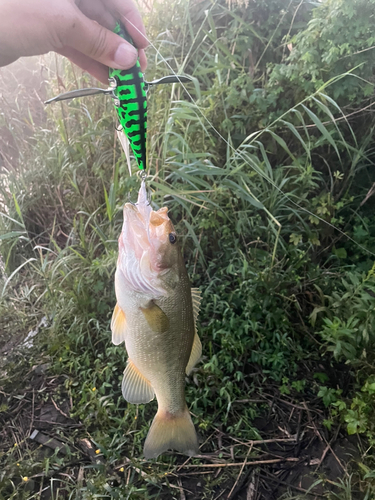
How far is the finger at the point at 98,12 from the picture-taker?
126 cm

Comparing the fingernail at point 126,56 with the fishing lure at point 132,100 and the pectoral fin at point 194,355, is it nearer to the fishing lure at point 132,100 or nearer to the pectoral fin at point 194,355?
the fishing lure at point 132,100

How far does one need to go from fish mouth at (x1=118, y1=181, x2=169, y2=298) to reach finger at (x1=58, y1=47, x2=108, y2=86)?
0.85 meters

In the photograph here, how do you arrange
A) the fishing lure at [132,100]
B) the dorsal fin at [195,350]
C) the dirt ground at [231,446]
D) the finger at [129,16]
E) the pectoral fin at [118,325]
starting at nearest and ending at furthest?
the fishing lure at [132,100] < the finger at [129,16] < the pectoral fin at [118,325] < the dorsal fin at [195,350] < the dirt ground at [231,446]

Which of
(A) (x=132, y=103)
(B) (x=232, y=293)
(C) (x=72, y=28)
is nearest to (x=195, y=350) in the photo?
(B) (x=232, y=293)

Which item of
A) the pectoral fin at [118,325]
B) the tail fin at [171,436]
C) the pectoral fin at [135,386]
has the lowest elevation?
the tail fin at [171,436]

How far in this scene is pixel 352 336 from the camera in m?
2.04

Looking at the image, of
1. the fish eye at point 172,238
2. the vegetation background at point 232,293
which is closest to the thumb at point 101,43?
the fish eye at point 172,238

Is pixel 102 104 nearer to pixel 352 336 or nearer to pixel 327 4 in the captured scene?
pixel 327 4

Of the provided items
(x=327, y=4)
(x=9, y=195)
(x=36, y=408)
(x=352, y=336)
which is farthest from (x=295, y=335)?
(x=9, y=195)

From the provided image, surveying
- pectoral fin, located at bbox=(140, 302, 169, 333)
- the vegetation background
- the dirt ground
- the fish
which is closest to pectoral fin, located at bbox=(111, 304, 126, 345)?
the fish

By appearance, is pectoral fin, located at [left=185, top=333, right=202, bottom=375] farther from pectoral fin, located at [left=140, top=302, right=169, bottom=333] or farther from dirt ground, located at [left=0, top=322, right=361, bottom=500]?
dirt ground, located at [left=0, top=322, right=361, bottom=500]

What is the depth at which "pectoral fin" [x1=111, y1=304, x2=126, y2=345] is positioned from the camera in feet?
4.58

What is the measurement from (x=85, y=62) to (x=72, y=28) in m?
0.45

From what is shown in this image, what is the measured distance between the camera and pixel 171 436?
58.4 inches
